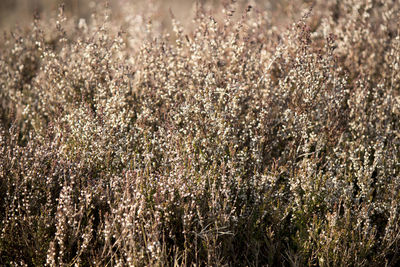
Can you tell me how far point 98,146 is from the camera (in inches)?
118

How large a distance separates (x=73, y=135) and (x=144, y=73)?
106cm

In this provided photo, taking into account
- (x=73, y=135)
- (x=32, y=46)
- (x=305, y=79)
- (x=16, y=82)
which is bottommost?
(x=73, y=135)

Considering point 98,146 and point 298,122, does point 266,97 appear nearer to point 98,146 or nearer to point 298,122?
point 298,122

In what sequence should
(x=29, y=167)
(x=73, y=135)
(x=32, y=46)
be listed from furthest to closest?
(x=32, y=46) < (x=73, y=135) < (x=29, y=167)

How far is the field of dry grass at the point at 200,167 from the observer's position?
2.50 m

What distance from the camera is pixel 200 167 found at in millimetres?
2949

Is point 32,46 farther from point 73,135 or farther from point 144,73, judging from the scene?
point 73,135

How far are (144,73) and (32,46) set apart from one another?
1886 mm

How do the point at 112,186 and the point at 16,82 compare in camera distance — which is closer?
the point at 112,186

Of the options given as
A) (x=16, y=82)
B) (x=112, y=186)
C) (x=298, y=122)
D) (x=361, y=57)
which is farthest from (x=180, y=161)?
(x=361, y=57)

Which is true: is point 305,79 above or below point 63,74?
below

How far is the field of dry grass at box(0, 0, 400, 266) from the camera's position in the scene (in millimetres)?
2504

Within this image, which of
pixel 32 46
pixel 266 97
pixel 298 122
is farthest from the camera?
pixel 32 46

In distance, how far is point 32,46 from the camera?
16.2ft
